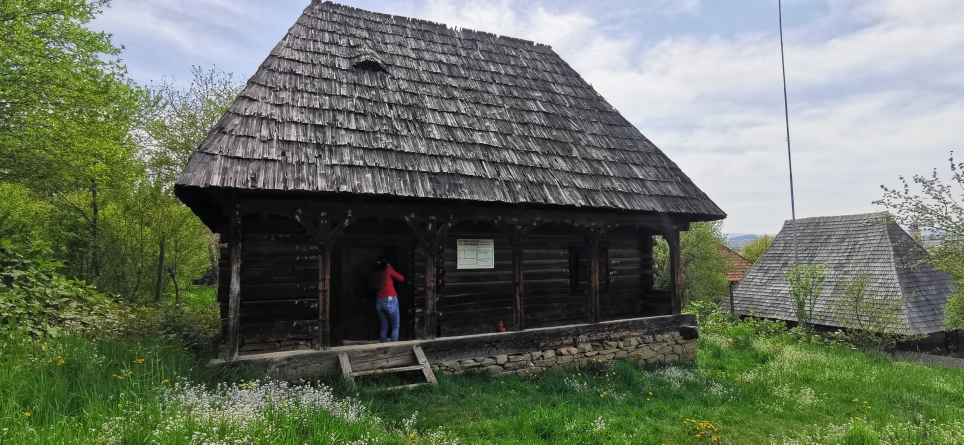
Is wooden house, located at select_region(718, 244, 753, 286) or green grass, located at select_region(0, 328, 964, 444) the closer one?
green grass, located at select_region(0, 328, 964, 444)

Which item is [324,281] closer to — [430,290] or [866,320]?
[430,290]

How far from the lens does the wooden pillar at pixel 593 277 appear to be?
8.06 m

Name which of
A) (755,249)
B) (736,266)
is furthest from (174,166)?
(755,249)

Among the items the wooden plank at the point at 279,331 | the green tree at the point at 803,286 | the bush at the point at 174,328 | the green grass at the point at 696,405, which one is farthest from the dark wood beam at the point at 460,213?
the green tree at the point at 803,286

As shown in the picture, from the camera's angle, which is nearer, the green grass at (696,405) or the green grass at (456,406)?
the green grass at (456,406)

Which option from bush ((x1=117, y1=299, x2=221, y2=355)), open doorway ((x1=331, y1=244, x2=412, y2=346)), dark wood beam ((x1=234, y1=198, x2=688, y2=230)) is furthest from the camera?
open doorway ((x1=331, y1=244, x2=412, y2=346))

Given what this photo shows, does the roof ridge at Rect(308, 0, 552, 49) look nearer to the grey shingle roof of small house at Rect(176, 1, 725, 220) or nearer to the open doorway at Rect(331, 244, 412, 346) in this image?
the grey shingle roof of small house at Rect(176, 1, 725, 220)

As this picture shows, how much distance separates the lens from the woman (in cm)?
671

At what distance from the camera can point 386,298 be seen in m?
6.71

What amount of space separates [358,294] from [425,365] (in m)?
1.93

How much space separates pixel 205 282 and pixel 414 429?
25545 millimetres

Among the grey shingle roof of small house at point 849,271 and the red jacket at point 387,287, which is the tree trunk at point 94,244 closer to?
the red jacket at point 387,287

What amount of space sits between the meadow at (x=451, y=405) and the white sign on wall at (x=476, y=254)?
180 centimetres

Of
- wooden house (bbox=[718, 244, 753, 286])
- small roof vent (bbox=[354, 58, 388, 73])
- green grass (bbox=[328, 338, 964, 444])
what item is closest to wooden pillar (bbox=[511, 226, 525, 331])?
green grass (bbox=[328, 338, 964, 444])
